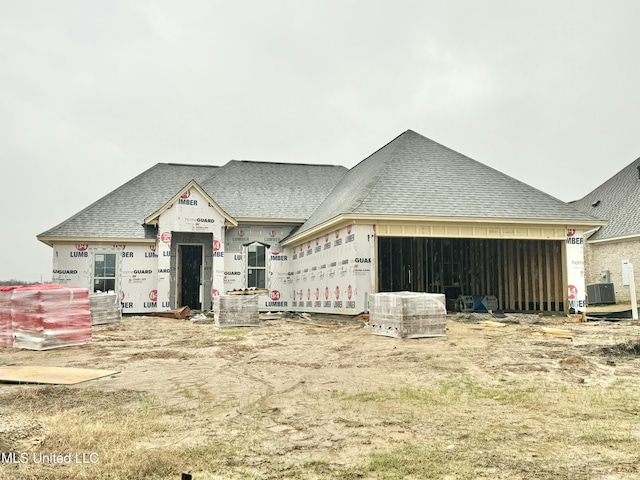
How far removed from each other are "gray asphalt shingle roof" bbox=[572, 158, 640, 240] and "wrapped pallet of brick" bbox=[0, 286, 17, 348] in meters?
27.0

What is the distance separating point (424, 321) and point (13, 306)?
9.69 metres

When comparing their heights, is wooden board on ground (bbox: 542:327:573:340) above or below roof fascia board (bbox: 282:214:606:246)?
below

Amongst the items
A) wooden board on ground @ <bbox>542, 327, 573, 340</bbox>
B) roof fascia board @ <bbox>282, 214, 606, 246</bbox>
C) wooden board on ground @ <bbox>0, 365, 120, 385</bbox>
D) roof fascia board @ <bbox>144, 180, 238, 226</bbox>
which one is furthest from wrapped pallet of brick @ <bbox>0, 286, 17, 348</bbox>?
wooden board on ground @ <bbox>542, 327, 573, 340</bbox>

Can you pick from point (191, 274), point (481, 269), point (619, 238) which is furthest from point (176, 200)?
point (619, 238)

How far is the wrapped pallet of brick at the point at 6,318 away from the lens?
12258 millimetres

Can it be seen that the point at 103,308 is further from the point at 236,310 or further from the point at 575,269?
the point at 575,269

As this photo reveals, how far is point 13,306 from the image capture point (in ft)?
40.2

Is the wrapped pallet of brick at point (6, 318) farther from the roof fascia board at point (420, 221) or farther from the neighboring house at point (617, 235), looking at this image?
the neighboring house at point (617, 235)

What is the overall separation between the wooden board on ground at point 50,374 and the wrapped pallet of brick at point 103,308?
8.71 meters

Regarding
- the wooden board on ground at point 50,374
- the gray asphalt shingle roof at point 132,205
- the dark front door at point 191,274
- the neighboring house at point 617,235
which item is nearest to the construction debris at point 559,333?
the wooden board on ground at point 50,374

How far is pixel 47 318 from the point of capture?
11820mm

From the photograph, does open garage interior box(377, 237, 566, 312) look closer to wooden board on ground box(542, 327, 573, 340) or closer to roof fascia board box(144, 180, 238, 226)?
roof fascia board box(144, 180, 238, 226)

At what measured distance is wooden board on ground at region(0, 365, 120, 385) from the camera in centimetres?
752
